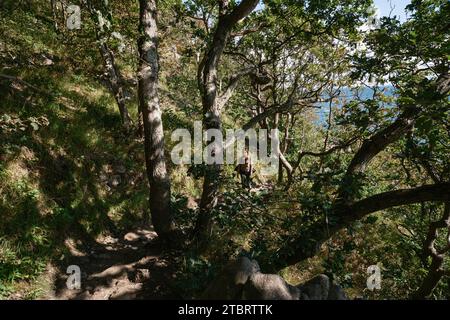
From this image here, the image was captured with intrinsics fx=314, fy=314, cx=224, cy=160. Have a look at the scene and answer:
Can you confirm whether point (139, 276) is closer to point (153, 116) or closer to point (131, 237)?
point (131, 237)

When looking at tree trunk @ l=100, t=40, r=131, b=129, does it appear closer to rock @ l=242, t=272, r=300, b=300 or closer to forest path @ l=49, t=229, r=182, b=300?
forest path @ l=49, t=229, r=182, b=300

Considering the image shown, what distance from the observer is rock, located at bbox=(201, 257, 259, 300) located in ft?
13.8

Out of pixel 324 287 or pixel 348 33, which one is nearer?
pixel 324 287

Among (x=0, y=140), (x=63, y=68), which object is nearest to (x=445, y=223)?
(x=0, y=140)

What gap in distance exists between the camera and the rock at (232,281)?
13.8ft

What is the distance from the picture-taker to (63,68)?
11023mm

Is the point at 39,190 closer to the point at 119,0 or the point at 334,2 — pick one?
the point at 119,0

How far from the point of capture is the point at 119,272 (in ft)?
22.6

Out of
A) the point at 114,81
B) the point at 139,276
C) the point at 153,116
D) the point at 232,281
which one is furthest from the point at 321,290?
the point at 114,81

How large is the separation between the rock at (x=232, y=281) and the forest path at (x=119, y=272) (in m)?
2.14

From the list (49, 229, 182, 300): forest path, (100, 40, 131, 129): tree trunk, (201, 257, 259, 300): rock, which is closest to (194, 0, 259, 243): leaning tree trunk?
(49, 229, 182, 300): forest path

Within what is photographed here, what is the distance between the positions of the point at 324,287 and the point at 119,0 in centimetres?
987

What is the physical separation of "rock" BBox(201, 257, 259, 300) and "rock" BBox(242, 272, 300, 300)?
0.30 ft

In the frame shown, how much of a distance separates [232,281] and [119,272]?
3.64 m
